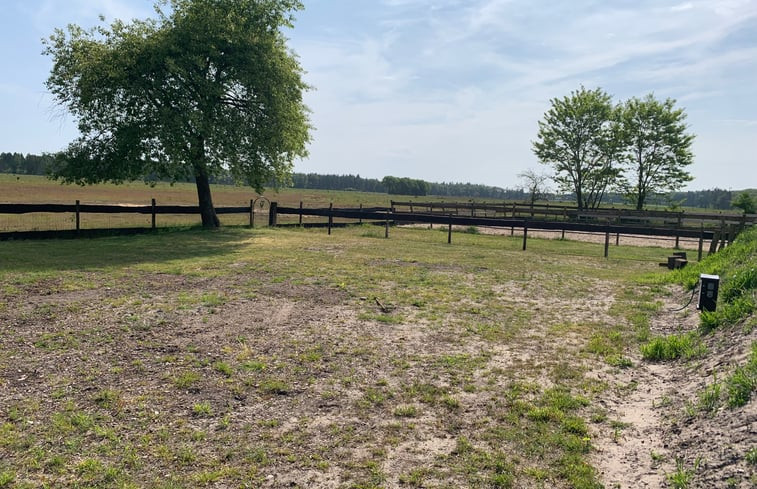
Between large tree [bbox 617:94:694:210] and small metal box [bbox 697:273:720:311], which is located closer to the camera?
small metal box [bbox 697:273:720:311]

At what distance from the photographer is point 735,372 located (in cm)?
382

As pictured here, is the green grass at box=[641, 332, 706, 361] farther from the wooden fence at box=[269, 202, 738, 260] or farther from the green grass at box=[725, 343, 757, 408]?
the wooden fence at box=[269, 202, 738, 260]

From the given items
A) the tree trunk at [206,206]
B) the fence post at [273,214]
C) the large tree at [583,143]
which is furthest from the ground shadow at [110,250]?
the large tree at [583,143]

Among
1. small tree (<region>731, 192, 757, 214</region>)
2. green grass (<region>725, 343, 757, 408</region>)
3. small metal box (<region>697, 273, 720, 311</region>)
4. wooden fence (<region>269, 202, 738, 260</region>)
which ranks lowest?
green grass (<region>725, 343, 757, 408</region>)

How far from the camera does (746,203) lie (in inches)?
1341

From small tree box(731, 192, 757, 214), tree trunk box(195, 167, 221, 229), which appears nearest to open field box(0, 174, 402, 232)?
tree trunk box(195, 167, 221, 229)

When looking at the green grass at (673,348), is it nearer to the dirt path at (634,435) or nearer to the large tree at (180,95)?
the dirt path at (634,435)

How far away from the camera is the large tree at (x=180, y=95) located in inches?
647

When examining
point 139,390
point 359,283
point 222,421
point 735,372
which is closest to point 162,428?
point 222,421

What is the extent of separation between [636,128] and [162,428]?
40.7m

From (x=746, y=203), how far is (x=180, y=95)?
126 ft

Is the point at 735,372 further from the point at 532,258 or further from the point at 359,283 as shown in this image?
the point at 532,258

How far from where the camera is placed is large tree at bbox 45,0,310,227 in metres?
16.4

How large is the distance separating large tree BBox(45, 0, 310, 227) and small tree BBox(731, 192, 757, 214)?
3378 centimetres
